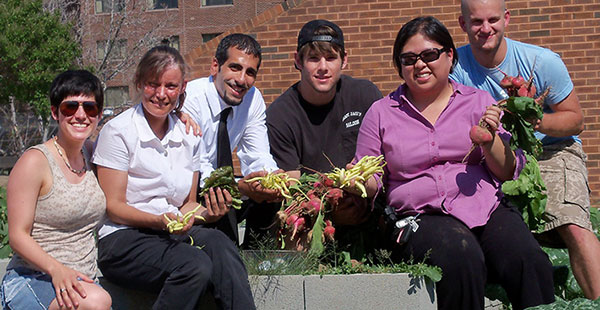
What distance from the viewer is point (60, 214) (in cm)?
351

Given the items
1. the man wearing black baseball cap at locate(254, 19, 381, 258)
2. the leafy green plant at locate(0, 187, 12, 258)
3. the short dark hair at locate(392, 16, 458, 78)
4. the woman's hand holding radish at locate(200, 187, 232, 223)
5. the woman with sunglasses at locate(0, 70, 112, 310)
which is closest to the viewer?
the woman with sunglasses at locate(0, 70, 112, 310)

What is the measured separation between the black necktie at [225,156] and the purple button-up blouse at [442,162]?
1051 millimetres

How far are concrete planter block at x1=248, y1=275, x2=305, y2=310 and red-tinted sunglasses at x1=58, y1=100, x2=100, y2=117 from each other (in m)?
1.35

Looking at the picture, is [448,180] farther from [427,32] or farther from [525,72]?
[525,72]

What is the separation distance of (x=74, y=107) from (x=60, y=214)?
562 millimetres

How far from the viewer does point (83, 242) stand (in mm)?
3648

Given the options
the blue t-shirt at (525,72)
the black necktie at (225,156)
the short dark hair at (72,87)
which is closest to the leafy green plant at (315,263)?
the black necktie at (225,156)

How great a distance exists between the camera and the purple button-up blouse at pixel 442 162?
4047mm

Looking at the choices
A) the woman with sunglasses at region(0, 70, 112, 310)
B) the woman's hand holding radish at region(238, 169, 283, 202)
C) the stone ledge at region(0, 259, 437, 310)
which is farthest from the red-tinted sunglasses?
the woman's hand holding radish at region(238, 169, 283, 202)

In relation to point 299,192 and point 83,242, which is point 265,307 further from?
point 83,242

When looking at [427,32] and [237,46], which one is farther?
[237,46]

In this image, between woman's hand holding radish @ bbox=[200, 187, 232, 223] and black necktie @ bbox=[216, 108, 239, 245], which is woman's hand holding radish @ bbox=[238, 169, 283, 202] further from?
woman's hand holding radish @ bbox=[200, 187, 232, 223]

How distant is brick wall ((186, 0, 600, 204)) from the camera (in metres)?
9.75

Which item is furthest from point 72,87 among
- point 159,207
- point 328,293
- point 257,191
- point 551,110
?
point 551,110
